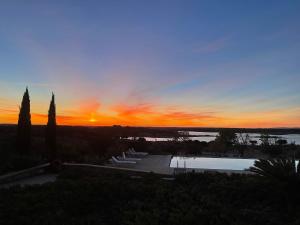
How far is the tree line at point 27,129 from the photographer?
1408cm

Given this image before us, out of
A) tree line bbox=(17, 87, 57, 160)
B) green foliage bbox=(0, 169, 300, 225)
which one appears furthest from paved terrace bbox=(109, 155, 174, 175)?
green foliage bbox=(0, 169, 300, 225)

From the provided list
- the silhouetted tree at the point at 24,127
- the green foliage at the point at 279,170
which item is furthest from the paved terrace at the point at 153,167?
the green foliage at the point at 279,170

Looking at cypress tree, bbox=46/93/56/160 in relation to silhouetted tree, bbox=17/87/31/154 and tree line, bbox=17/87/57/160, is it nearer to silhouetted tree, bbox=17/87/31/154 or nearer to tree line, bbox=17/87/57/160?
tree line, bbox=17/87/57/160

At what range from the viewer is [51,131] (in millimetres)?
14414

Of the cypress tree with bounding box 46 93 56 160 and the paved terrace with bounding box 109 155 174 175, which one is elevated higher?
the cypress tree with bounding box 46 93 56 160

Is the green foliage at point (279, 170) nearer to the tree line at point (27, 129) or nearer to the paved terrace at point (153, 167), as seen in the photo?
the paved terrace at point (153, 167)

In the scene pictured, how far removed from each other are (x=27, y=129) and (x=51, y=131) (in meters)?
1.56

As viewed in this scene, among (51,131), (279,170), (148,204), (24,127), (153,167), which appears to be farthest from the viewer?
(24,127)

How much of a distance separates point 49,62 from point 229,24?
26.1ft

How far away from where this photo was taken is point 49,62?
14664mm

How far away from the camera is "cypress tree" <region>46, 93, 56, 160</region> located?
45.1 feet

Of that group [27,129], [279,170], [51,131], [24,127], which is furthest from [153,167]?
[279,170]

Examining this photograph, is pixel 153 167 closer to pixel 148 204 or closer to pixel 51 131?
pixel 51 131

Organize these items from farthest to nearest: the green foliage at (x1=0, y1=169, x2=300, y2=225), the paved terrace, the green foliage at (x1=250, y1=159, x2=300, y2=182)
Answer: the paved terrace, the green foliage at (x1=250, y1=159, x2=300, y2=182), the green foliage at (x1=0, y1=169, x2=300, y2=225)
